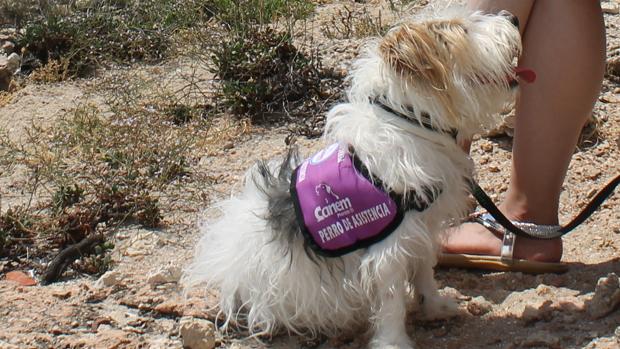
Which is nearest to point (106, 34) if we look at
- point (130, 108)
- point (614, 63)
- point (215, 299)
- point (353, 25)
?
point (130, 108)

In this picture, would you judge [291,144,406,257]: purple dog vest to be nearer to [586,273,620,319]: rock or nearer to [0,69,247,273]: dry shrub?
[586,273,620,319]: rock

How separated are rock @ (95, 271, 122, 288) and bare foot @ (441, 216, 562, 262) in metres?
1.32

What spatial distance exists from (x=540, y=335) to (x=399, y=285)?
546 millimetres

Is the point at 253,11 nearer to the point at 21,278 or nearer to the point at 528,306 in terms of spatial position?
the point at 21,278

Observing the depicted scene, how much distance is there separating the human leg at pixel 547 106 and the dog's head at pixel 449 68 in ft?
1.50

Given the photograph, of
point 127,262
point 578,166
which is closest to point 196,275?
point 127,262

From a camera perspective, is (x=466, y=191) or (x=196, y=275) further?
(x=196, y=275)

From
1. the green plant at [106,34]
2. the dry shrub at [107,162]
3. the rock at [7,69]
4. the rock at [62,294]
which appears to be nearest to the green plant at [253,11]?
the green plant at [106,34]

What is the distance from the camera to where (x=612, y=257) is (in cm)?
393

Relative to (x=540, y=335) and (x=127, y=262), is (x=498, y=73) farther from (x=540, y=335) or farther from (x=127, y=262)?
(x=127, y=262)

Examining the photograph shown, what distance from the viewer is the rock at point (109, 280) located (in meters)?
3.68

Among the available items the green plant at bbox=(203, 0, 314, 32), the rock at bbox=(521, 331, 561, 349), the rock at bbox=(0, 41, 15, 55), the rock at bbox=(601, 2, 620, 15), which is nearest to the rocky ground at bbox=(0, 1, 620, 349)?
the rock at bbox=(521, 331, 561, 349)

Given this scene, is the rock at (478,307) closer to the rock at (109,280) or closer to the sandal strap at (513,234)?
the sandal strap at (513,234)

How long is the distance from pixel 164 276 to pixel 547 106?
168 centimetres
